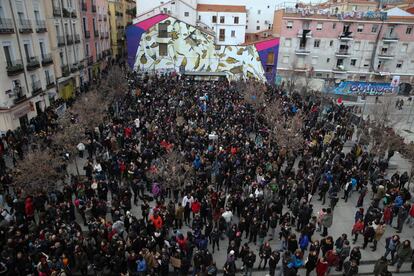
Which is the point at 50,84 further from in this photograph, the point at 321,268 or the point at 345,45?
the point at 345,45

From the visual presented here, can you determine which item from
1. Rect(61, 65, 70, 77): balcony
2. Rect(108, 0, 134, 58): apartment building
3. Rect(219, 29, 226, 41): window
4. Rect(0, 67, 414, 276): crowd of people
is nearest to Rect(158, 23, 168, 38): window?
Rect(219, 29, 226, 41): window

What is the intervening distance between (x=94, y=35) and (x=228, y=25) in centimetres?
2072

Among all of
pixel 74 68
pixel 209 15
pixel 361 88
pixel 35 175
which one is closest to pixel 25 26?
pixel 74 68

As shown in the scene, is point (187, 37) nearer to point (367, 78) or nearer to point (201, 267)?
point (367, 78)

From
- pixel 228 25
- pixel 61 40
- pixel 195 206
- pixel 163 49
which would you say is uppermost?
pixel 228 25

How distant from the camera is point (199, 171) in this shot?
15.5 meters

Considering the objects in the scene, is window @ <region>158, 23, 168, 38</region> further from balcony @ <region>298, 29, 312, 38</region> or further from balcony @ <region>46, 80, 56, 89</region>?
balcony @ <region>298, 29, 312, 38</region>

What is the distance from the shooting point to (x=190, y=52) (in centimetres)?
4053

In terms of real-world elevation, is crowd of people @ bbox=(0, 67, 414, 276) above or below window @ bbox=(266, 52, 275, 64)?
below

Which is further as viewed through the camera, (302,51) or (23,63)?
(302,51)

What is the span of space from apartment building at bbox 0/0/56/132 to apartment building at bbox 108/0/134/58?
82.4 feet

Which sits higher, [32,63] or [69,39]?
[69,39]

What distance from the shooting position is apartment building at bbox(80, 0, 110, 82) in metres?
34.8

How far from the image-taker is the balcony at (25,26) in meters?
21.8
